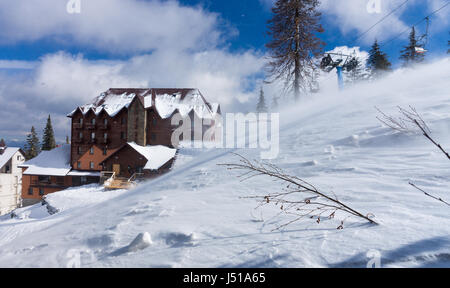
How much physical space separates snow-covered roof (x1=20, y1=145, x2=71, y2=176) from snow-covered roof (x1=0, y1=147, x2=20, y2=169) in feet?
50.3

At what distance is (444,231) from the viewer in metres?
1.83

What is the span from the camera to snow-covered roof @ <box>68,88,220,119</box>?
32281mm

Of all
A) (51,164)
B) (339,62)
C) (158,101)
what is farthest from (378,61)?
(51,164)

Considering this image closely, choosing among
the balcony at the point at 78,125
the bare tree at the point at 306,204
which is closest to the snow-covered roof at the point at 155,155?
the balcony at the point at 78,125

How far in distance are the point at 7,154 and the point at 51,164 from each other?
21168mm

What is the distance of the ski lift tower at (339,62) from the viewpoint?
1655cm

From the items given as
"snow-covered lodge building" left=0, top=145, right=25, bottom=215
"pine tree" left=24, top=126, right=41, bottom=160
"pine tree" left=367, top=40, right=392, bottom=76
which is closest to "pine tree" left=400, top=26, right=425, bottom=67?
"pine tree" left=367, top=40, right=392, bottom=76

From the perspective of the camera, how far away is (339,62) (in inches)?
655

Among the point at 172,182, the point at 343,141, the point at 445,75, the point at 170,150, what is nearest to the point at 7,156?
the point at 170,150

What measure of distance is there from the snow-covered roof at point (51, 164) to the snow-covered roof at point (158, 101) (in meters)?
6.14

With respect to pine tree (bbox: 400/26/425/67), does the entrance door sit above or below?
below

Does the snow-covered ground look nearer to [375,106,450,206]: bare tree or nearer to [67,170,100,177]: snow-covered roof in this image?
[375,106,450,206]: bare tree
